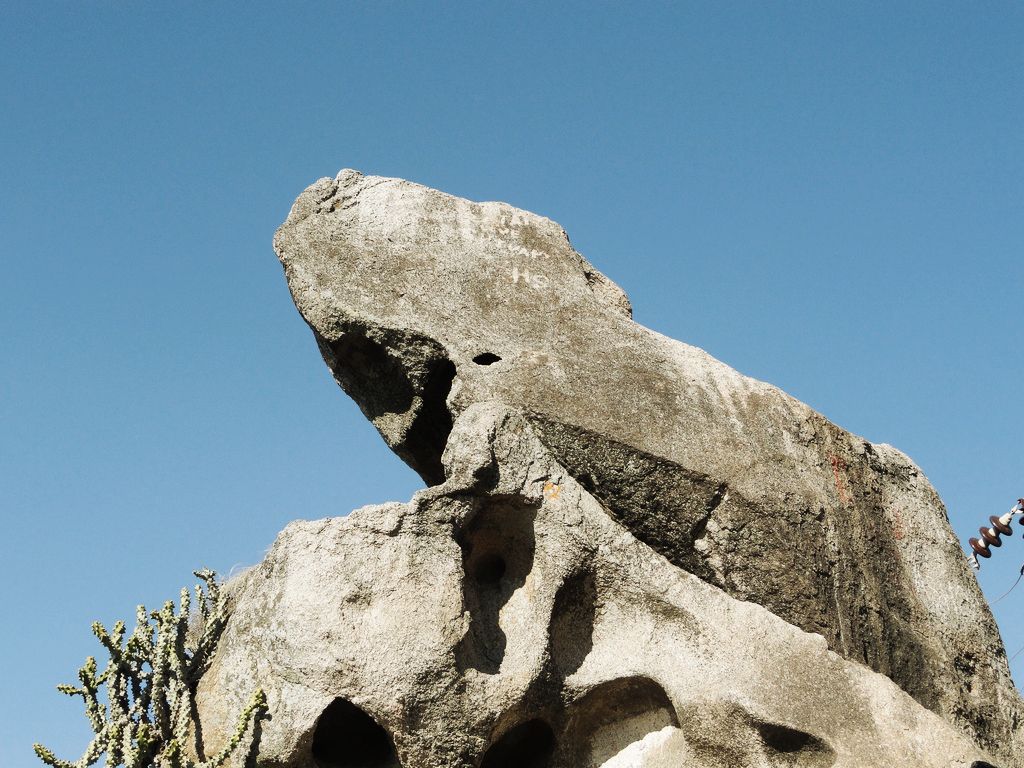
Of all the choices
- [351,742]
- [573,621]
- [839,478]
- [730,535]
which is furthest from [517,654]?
[839,478]

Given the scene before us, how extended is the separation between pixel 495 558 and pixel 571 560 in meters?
0.47

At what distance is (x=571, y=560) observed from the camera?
25.9ft

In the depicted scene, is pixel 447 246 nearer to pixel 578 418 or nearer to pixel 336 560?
pixel 578 418

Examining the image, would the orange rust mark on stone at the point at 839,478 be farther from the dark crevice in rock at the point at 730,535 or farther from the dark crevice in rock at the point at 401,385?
the dark crevice in rock at the point at 401,385

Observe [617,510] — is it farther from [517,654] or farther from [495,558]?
[517,654]

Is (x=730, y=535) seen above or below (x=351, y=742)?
above

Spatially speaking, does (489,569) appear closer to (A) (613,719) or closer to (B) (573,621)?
(B) (573,621)

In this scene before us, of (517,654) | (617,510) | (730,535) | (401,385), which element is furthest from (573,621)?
Answer: (401,385)

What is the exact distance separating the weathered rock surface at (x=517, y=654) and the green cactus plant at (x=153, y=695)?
149 millimetres

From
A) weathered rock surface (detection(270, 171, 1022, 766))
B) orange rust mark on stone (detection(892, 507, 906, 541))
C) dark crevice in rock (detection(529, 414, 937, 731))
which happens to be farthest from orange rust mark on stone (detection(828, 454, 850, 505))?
orange rust mark on stone (detection(892, 507, 906, 541))

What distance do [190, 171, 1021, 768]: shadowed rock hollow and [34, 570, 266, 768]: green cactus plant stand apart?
0.17 m

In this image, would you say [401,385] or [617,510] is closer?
[617,510]

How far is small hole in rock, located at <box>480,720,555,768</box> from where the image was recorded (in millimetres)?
7789

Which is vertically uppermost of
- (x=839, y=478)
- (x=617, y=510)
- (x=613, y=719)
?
(x=839, y=478)
